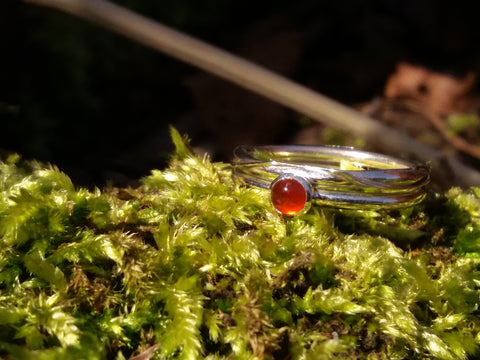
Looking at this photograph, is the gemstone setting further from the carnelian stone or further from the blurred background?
the blurred background

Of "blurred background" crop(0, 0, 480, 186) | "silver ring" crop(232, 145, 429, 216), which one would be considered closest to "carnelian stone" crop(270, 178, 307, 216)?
"silver ring" crop(232, 145, 429, 216)

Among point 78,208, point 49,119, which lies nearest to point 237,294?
point 78,208

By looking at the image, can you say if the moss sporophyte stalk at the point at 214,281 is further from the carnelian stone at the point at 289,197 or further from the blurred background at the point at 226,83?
the blurred background at the point at 226,83

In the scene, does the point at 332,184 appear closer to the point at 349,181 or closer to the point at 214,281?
the point at 349,181

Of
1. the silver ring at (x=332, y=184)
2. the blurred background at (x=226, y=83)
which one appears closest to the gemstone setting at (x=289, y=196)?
the silver ring at (x=332, y=184)

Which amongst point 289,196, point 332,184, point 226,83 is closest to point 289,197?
point 289,196
